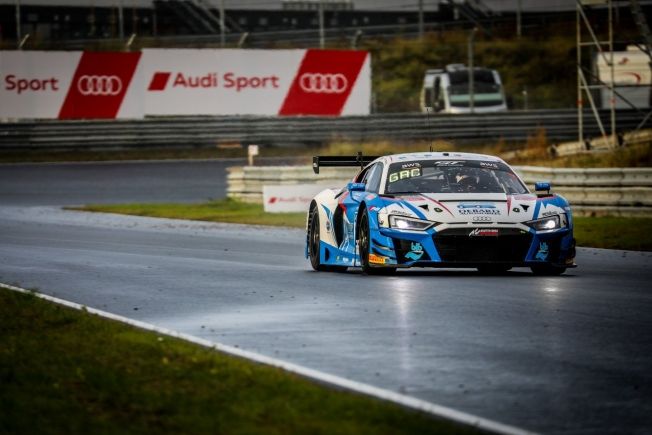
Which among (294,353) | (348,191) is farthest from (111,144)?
(294,353)

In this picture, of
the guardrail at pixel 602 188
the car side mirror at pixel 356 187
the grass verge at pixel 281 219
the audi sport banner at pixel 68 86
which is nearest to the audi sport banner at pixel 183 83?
the audi sport banner at pixel 68 86

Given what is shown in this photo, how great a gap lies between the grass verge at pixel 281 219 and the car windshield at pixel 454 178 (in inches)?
185

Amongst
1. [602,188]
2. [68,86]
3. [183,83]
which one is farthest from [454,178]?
[183,83]

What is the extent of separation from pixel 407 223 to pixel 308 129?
3163 cm

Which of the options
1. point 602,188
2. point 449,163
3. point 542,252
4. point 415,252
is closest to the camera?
point 415,252

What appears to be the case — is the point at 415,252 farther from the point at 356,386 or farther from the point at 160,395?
the point at 160,395

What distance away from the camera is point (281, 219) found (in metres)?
28.9

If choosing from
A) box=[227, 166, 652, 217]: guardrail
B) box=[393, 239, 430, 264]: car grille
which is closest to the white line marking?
box=[393, 239, 430, 264]: car grille

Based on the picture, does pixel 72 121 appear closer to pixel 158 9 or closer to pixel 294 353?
pixel 158 9

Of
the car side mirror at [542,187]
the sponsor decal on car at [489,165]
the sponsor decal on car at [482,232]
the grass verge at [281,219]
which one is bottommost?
the grass verge at [281,219]

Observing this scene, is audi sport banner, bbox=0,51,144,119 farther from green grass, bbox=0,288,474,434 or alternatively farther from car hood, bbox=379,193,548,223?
green grass, bbox=0,288,474,434

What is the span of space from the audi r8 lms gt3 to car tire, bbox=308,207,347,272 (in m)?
0.26

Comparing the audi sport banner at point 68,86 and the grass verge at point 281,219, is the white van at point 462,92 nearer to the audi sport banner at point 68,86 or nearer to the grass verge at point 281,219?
the audi sport banner at point 68,86

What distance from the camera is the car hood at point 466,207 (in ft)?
49.0
